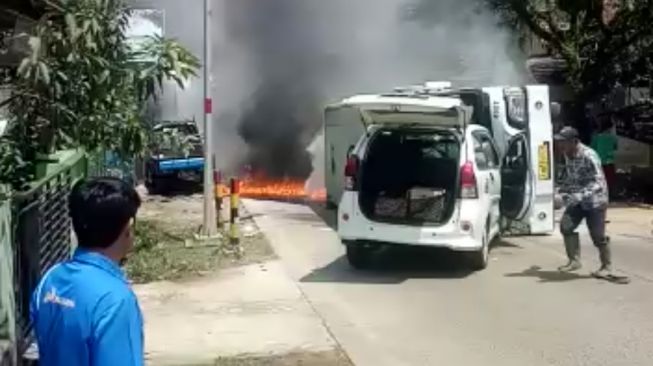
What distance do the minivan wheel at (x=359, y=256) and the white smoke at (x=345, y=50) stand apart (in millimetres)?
11858

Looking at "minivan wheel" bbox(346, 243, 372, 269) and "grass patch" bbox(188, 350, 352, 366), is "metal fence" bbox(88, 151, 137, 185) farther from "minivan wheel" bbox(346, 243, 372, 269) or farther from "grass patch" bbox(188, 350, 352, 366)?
"minivan wheel" bbox(346, 243, 372, 269)

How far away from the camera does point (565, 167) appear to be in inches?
425

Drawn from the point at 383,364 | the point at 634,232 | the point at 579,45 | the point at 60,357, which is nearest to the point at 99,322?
the point at 60,357

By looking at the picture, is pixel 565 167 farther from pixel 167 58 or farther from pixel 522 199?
pixel 167 58

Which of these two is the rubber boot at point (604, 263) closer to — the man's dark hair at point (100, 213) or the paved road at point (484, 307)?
the paved road at point (484, 307)

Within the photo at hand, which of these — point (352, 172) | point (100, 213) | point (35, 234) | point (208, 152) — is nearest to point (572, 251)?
point (352, 172)

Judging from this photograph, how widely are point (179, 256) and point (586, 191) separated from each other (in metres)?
4.94

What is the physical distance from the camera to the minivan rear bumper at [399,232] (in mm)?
10781

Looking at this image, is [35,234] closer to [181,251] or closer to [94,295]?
[94,295]

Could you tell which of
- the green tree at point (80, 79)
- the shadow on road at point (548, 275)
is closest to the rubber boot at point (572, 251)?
the shadow on road at point (548, 275)

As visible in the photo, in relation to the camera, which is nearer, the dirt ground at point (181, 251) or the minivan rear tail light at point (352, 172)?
the minivan rear tail light at point (352, 172)

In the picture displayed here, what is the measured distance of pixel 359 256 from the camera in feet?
37.8

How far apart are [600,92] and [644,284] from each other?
46.2ft

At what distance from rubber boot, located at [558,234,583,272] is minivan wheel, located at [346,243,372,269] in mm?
2093
